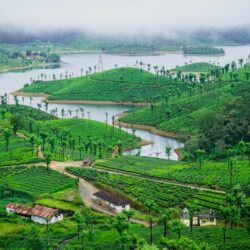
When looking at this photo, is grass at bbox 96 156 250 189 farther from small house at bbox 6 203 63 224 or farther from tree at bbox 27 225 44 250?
tree at bbox 27 225 44 250

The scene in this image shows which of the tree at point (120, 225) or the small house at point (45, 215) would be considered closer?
the tree at point (120, 225)

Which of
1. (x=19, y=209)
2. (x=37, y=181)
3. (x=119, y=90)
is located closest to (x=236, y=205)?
(x=19, y=209)

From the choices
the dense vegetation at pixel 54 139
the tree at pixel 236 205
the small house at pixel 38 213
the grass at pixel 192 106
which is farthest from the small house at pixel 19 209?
the grass at pixel 192 106

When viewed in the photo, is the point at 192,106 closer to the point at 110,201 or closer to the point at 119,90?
the point at 119,90

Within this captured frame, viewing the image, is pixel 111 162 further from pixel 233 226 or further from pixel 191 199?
pixel 233 226

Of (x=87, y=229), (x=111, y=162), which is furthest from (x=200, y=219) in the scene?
(x=111, y=162)

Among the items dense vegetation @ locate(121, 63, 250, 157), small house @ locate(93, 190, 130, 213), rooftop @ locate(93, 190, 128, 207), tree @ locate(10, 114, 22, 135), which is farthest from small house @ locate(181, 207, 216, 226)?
tree @ locate(10, 114, 22, 135)

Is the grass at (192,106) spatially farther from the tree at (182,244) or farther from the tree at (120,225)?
the tree at (182,244)
